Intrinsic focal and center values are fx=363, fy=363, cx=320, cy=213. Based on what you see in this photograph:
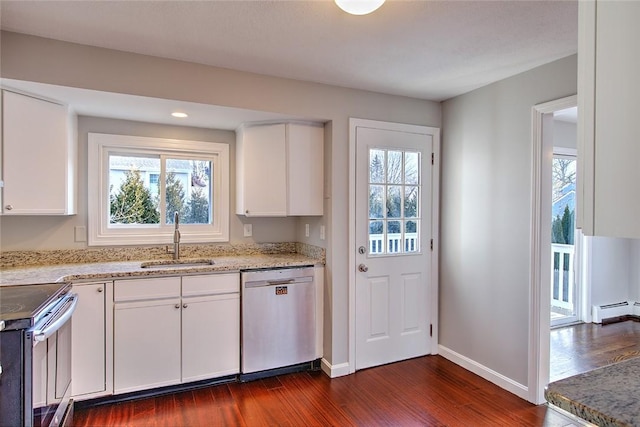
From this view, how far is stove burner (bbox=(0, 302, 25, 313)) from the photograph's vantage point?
1.62 meters

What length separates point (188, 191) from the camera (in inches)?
130

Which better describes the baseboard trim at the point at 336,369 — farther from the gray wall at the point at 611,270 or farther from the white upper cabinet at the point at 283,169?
the gray wall at the point at 611,270

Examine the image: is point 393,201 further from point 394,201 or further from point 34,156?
point 34,156

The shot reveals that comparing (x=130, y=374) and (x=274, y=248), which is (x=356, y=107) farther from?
(x=130, y=374)

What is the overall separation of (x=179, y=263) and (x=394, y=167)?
77.9 inches

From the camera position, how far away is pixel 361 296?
119 inches

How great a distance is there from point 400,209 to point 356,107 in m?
0.95

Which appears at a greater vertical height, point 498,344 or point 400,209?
point 400,209

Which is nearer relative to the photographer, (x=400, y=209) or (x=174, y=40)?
(x=174, y=40)

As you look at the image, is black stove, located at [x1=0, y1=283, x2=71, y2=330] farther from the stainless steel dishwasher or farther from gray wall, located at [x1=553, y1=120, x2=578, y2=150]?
A: gray wall, located at [x1=553, y1=120, x2=578, y2=150]

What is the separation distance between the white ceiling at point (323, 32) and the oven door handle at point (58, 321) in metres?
1.50

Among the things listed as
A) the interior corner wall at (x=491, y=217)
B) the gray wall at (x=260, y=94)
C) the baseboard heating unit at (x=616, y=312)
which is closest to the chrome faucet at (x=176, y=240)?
the gray wall at (x=260, y=94)

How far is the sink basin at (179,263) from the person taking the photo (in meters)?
2.87

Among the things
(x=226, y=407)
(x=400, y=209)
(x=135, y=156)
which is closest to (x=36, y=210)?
(x=135, y=156)
